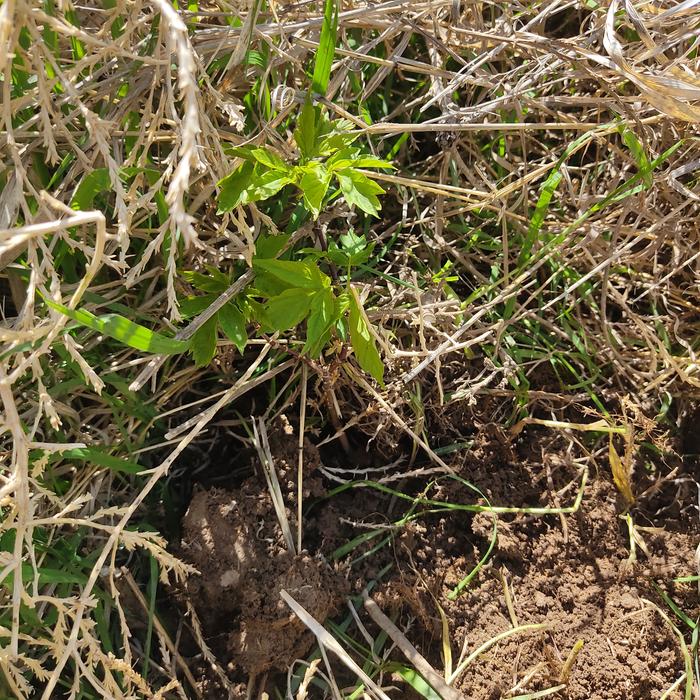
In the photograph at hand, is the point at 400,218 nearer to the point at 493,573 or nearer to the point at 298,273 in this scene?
the point at 298,273

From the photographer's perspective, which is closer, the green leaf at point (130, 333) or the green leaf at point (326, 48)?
the green leaf at point (130, 333)

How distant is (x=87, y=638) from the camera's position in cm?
127

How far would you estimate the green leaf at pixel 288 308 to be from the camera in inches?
51.5

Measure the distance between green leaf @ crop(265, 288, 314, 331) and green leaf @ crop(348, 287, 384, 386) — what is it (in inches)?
3.3

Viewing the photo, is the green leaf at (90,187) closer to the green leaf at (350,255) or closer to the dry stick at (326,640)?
the green leaf at (350,255)

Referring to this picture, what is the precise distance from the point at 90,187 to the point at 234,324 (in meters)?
0.37

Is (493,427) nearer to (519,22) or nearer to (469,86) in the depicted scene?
(469,86)

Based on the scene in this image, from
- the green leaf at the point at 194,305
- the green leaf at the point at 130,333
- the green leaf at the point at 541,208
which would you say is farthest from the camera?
the green leaf at the point at 541,208

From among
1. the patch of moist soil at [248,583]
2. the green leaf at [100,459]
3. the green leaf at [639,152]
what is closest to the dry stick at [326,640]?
the patch of moist soil at [248,583]

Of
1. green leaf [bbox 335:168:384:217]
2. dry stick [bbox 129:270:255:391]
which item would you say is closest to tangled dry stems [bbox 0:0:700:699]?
dry stick [bbox 129:270:255:391]

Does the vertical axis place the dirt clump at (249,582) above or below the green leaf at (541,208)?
below

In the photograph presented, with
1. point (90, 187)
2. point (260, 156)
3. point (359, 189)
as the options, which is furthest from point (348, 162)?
point (90, 187)

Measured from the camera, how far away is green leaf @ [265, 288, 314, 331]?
51.5 inches

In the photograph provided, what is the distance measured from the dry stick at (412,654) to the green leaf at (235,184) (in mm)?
899
